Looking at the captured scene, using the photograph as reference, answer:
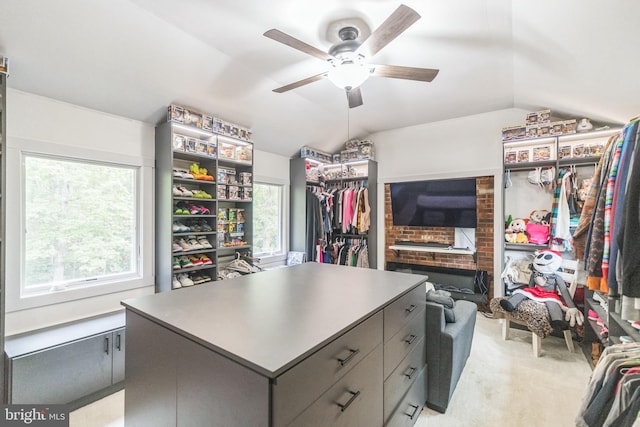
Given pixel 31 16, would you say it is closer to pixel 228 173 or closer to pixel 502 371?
pixel 228 173

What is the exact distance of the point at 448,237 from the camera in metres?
4.36

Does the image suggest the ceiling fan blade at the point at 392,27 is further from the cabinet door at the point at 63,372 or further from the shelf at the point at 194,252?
the cabinet door at the point at 63,372

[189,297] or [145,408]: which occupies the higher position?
[189,297]

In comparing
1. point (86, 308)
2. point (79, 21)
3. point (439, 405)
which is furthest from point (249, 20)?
point (439, 405)

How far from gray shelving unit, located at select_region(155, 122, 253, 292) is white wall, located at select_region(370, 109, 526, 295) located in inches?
94.9

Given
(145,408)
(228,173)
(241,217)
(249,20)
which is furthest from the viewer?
(241,217)

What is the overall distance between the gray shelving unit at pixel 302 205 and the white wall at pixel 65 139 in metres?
2.25

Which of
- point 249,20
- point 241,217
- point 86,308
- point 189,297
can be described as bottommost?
point 86,308

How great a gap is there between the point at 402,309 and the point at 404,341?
199mm

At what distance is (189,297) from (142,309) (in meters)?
0.24

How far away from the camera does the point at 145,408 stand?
49.0 inches

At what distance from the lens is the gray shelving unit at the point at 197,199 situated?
2.95 m

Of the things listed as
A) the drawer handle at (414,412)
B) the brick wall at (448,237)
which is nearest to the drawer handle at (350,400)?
the drawer handle at (414,412)

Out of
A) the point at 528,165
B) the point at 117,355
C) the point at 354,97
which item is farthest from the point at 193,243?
the point at 528,165
